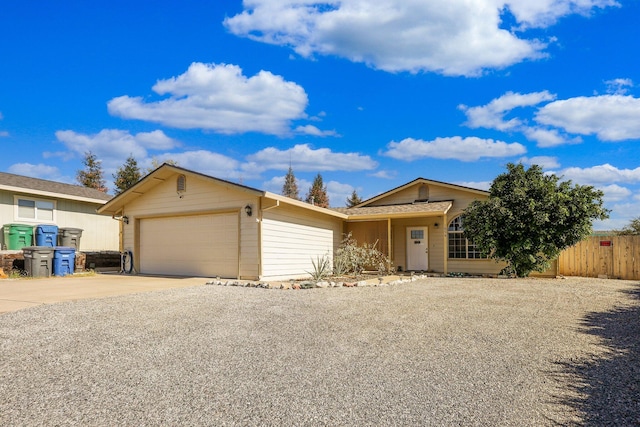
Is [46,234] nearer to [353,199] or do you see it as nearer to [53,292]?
[53,292]

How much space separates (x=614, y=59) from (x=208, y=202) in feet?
44.6

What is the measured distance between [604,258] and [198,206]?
14.4 meters

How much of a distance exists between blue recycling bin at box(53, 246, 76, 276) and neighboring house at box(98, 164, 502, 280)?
6.40 ft

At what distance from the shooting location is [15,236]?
1478cm

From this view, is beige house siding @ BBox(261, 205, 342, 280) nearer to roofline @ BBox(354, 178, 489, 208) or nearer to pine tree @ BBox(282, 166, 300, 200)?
roofline @ BBox(354, 178, 489, 208)

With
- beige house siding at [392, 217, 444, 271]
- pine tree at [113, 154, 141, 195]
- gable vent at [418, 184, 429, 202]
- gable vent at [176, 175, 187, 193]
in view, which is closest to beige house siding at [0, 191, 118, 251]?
gable vent at [176, 175, 187, 193]

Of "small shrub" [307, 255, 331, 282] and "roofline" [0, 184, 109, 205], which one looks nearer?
"small shrub" [307, 255, 331, 282]

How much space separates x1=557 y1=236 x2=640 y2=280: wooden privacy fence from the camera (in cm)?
1384

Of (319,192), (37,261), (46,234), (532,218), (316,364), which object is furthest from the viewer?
(319,192)

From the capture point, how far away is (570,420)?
111 inches

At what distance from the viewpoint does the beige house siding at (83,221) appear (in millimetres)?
15180

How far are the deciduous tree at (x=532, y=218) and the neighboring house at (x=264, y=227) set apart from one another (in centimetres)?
163

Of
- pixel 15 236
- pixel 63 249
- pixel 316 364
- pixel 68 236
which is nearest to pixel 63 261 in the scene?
pixel 63 249

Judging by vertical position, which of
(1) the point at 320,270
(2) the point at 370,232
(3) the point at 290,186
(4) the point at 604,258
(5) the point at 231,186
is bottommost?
(1) the point at 320,270
